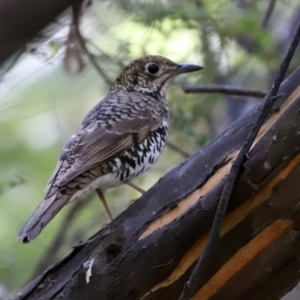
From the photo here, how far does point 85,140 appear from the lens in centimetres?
224

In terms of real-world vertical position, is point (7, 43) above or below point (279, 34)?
above

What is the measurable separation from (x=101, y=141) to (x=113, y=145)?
0.05 meters

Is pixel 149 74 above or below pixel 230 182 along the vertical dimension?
A: below

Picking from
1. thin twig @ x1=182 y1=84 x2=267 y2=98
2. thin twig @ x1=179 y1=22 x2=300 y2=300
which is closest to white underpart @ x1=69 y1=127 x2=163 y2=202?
thin twig @ x1=182 y1=84 x2=267 y2=98

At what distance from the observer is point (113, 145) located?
2.19 metres

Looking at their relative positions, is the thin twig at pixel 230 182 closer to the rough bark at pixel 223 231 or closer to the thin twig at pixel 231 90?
the rough bark at pixel 223 231

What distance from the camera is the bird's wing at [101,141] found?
2.05 metres

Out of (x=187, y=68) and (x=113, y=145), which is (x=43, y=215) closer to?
(x=113, y=145)

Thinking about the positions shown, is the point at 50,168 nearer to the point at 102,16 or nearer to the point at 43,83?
the point at 43,83

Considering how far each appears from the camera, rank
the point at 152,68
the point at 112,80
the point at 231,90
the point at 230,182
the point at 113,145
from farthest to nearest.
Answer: the point at 112,80
the point at 152,68
the point at 231,90
the point at 113,145
the point at 230,182

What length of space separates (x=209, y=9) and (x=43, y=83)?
3.25 ft

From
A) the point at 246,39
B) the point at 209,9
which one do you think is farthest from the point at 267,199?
the point at 246,39

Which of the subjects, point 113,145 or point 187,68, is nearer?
point 113,145

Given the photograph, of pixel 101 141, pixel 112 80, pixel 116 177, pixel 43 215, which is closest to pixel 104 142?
pixel 101 141
